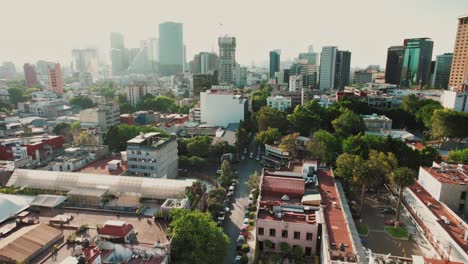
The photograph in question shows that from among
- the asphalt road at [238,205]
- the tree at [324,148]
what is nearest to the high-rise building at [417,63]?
the tree at [324,148]

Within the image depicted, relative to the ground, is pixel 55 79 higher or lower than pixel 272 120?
higher

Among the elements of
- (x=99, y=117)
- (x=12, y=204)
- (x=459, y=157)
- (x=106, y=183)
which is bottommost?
(x=12, y=204)

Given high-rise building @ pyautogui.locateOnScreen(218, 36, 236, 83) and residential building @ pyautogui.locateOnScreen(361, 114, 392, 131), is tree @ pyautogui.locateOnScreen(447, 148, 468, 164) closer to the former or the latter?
residential building @ pyautogui.locateOnScreen(361, 114, 392, 131)

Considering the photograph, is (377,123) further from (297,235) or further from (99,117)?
(99,117)

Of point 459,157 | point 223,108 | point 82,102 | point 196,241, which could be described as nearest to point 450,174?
point 459,157

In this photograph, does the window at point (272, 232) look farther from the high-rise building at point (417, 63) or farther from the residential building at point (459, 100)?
the high-rise building at point (417, 63)

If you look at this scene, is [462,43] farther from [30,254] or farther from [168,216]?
[30,254]

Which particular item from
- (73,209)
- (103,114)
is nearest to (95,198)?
(73,209)
